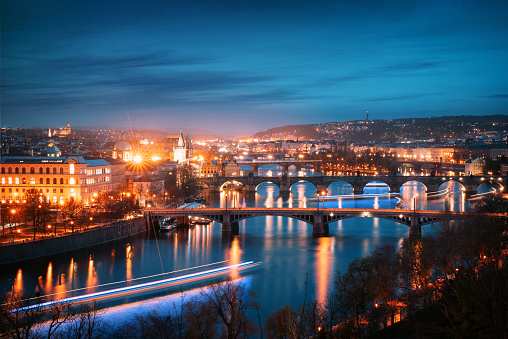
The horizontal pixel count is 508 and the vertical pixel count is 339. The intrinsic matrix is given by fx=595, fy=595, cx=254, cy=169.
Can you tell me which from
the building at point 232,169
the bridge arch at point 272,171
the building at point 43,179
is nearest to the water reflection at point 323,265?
the building at point 43,179

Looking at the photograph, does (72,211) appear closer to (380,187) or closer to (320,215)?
(320,215)

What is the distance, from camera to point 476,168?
158ft

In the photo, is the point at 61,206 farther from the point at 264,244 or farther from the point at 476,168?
the point at 476,168

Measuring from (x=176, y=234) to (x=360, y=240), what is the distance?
6901 millimetres

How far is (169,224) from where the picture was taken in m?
23.7

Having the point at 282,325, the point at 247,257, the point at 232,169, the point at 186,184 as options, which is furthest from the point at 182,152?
the point at 282,325

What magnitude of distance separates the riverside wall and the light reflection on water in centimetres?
35

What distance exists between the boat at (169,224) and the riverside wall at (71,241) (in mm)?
700

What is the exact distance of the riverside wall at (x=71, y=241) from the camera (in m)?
16.2

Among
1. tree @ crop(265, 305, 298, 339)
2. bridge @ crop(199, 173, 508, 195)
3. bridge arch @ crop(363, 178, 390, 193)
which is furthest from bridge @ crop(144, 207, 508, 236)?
bridge arch @ crop(363, 178, 390, 193)

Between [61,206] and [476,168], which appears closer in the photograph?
[61,206]

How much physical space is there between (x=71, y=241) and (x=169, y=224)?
19.5 feet

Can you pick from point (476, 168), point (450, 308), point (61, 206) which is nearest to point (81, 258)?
point (61, 206)

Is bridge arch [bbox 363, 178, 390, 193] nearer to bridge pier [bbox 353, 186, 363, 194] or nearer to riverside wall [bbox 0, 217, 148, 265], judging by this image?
bridge pier [bbox 353, 186, 363, 194]
